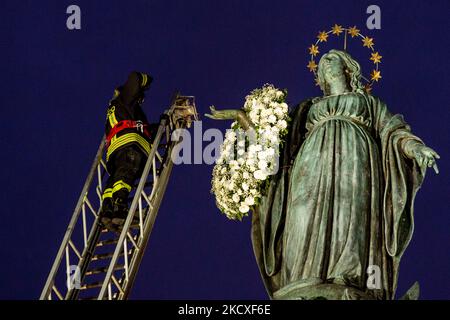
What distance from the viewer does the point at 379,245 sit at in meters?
14.9

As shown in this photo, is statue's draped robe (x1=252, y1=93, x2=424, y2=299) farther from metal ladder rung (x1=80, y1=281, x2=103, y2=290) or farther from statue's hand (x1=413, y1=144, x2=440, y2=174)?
metal ladder rung (x1=80, y1=281, x2=103, y2=290)

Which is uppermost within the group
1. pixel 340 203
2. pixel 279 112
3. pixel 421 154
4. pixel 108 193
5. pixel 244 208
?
pixel 108 193

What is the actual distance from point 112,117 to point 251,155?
3583mm

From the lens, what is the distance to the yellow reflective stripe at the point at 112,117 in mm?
18688

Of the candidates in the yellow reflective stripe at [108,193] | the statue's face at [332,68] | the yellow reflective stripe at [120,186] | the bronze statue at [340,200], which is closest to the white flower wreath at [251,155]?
the bronze statue at [340,200]

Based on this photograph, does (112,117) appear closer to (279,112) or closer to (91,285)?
(91,285)

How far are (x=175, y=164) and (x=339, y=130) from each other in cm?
450

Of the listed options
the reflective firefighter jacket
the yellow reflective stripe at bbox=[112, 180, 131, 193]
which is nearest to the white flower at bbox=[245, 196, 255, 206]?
the yellow reflective stripe at bbox=[112, 180, 131, 193]

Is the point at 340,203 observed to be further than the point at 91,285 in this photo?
No

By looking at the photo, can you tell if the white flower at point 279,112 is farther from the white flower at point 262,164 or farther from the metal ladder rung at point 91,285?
the metal ladder rung at point 91,285

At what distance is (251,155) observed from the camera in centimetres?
1572

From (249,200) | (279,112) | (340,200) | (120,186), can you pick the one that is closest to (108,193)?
(120,186)

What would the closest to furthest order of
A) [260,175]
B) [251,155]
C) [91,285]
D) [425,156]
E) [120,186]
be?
[425,156] < [260,175] < [251,155] < [91,285] < [120,186]
